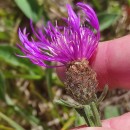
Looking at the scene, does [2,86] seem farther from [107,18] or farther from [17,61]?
[107,18]

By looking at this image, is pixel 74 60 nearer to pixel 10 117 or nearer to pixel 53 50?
pixel 53 50

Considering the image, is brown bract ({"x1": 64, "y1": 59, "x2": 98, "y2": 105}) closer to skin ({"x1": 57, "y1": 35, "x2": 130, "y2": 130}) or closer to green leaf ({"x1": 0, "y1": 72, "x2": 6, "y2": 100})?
skin ({"x1": 57, "y1": 35, "x2": 130, "y2": 130})

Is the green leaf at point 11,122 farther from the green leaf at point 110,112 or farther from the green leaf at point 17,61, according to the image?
the green leaf at point 110,112

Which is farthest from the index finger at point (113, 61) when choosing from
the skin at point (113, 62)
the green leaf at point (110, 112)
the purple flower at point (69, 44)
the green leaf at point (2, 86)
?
the green leaf at point (2, 86)

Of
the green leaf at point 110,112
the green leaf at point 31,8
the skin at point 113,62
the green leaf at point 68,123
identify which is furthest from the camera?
the green leaf at point 31,8

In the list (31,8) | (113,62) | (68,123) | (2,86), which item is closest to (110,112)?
(68,123)

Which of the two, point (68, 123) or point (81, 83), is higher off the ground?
point (81, 83)

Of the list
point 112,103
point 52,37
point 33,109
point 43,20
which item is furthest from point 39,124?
point 52,37

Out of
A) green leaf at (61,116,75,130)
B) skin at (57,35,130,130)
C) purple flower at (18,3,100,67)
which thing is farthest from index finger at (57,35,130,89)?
green leaf at (61,116,75,130)
